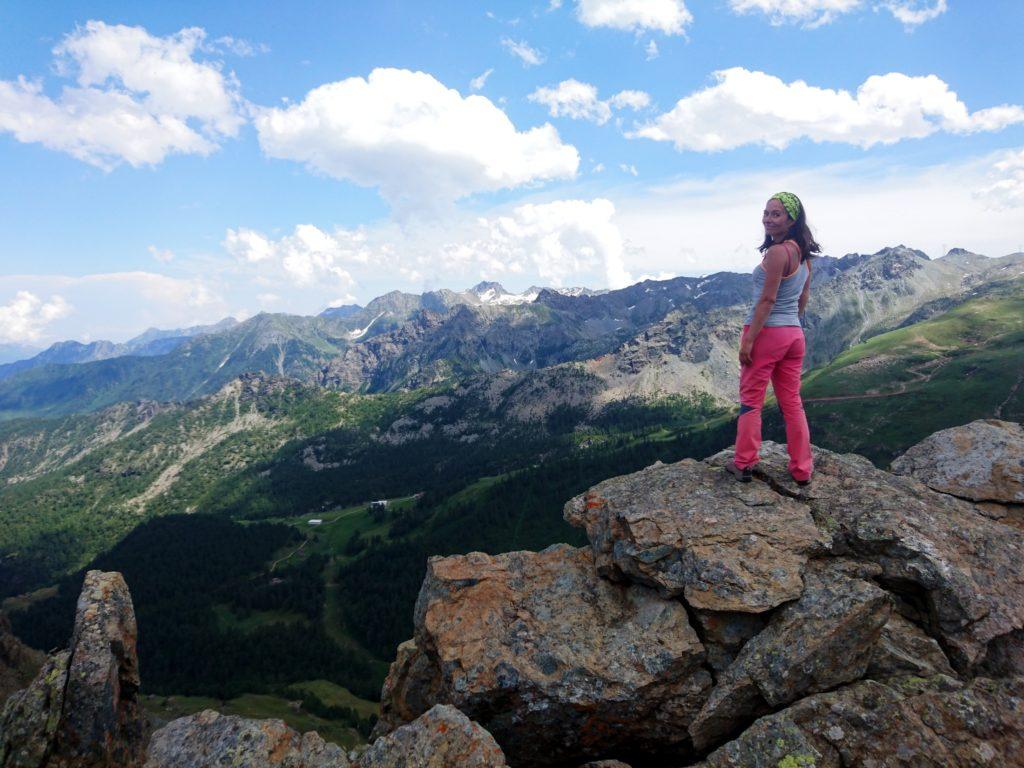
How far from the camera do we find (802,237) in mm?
15219

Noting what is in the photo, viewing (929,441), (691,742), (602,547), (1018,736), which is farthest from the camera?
(929,441)

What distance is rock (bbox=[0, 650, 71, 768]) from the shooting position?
10133mm

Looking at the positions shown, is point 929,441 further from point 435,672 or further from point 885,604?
point 435,672

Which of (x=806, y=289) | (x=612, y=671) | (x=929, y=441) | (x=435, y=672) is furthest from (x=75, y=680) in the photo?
(x=929, y=441)

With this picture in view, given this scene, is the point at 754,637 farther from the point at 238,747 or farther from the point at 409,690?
the point at 238,747

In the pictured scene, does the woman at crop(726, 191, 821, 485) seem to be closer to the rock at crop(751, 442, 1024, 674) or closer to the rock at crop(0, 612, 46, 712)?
the rock at crop(751, 442, 1024, 674)

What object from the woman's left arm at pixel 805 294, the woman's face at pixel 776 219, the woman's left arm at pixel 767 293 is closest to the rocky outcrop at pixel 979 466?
the woman's left arm at pixel 805 294

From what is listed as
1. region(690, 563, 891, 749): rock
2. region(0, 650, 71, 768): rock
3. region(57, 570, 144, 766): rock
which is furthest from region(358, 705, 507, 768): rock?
region(0, 650, 71, 768): rock

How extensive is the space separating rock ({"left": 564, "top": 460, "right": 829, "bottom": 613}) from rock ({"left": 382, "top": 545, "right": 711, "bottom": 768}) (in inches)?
37.2

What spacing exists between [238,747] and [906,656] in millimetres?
15472

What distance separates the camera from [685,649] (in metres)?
12.7

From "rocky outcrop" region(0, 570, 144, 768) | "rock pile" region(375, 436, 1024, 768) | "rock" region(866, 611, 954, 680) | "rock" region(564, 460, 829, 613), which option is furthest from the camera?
"rock" region(564, 460, 829, 613)

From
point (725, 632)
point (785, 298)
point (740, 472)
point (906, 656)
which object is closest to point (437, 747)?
point (725, 632)

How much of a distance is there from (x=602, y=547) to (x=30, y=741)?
14.4 meters
